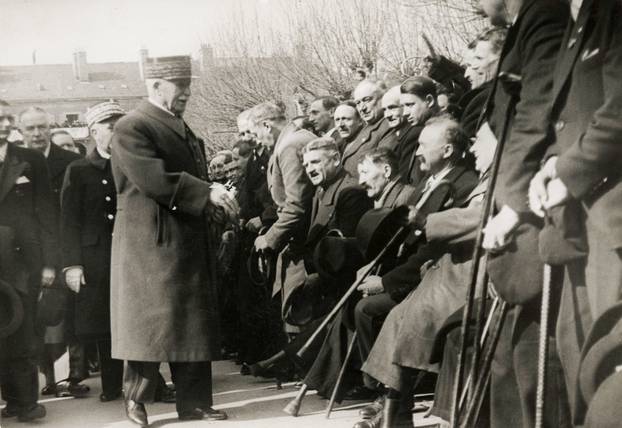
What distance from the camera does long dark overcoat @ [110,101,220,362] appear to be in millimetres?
6070

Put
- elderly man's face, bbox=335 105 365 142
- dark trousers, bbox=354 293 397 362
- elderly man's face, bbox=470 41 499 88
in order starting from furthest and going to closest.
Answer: elderly man's face, bbox=335 105 365 142 < dark trousers, bbox=354 293 397 362 < elderly man's face, bbox=470 41 499 88

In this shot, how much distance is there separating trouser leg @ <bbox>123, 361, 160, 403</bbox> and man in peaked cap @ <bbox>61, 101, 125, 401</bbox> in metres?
1.00

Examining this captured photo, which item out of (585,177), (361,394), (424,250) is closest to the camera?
(585,177)

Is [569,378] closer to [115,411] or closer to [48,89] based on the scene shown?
[115,411]

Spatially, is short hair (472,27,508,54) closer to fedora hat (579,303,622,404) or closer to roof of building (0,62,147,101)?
fedora hat (579,303,622,404)

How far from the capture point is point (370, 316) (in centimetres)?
561

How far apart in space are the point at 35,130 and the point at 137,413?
117 inches

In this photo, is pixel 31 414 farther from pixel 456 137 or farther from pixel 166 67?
pixel 456 137

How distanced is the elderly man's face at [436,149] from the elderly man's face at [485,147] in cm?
58

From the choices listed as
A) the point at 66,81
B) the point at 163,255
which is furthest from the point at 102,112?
the point at 163,255

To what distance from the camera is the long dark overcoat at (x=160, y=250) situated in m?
6.07

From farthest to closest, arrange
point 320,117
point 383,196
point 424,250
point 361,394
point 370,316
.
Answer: point 320,117
point 361,394
point 383,196
point 370,316
point 424,250

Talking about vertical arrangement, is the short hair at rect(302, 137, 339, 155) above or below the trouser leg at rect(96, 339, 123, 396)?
above

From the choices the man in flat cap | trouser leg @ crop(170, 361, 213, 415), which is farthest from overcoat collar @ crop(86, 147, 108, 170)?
trouser leg @ crop(170, 361, 213, 415)
